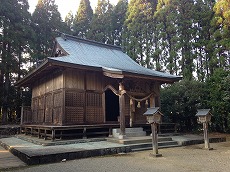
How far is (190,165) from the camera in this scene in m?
6.29

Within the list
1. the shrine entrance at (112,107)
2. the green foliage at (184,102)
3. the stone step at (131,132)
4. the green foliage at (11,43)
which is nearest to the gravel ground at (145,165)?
the stone step at (131,132)

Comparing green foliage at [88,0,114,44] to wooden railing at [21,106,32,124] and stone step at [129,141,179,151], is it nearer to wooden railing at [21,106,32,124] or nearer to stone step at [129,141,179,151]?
wooden railing at [21,106,32,124]

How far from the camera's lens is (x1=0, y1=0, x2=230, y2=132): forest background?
16.6 m

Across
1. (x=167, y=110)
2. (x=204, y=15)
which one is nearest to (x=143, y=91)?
(x=167, y=110)

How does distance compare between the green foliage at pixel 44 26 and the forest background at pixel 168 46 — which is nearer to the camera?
the forest background at pixel 168 46

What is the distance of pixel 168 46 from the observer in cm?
2370

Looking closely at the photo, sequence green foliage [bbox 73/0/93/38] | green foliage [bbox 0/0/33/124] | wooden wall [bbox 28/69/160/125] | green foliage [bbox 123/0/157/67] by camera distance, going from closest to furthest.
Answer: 1. wooden wall [bbox 28/69/160/125]
2. green foliage [bbox 0/0/33/124]
3. green foliage [bbox 123/0/157/67]
4. green foliage [bbox 73/0/93/38]

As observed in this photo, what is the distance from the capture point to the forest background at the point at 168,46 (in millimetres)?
16620

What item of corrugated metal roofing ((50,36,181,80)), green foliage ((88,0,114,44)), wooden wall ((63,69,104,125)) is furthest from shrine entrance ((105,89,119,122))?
green foliage ((88,0,114,44))

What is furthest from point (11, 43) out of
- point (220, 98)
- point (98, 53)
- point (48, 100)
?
point (220, 98)

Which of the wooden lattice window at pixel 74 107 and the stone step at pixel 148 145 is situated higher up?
the wooden lattice window at pixel 74 107

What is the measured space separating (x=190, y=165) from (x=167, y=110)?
37.7 ft

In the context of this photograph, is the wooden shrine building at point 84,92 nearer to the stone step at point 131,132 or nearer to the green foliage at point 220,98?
the stone step at point 131,132

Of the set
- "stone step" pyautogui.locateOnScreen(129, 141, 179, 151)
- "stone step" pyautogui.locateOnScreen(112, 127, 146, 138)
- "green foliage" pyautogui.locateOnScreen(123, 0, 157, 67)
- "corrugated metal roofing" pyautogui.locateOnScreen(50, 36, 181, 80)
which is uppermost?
"green foliage" pyautogui.locateOnScreen(123, 0, 157, 67)
